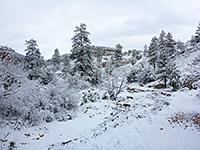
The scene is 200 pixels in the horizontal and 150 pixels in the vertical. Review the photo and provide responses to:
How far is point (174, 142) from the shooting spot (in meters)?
5.04

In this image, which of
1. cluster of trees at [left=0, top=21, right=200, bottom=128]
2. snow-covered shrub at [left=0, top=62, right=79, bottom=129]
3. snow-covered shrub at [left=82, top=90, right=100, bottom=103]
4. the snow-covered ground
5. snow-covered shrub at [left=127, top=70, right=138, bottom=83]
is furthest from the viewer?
snow-covered shrub at [left=127, top=70, right=138, bottom=83]

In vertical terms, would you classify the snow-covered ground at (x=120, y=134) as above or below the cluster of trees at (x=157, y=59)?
below

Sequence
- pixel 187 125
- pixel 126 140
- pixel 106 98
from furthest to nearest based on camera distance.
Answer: pixel 106 98 → pixel 187 125 → pixel 126 140

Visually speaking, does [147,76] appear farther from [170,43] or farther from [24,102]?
[24,102]

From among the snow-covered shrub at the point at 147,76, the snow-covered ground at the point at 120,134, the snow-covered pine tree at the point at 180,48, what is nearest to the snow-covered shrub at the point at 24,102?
the snow-covered ground at the point at 120,134

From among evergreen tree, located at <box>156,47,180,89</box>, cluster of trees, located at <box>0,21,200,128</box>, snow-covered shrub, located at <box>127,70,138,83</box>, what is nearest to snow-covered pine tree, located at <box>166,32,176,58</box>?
snow-covered shrub, located at <box>127,70,138,83</box>

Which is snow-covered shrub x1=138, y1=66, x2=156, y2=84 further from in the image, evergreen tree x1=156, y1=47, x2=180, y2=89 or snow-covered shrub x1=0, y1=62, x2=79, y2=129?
snow-covered shrub x1=0, y1=62, x2=79, y2=129

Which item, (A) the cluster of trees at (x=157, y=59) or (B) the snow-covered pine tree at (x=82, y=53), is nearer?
(B) the snow-covered pine tree at (x=82, y=53)

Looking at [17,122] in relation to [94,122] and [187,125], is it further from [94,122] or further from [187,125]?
[187,125]

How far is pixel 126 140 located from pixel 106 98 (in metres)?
8.04

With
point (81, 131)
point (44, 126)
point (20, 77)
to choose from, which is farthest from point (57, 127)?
point (20, 77)

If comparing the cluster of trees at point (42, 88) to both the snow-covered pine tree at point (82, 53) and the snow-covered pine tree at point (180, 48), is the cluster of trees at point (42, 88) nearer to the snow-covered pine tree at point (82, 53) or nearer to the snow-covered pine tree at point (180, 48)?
the snow-covered pine tree at point (82, 53)

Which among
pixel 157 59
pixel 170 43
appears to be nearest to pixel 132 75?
pixel 157 59

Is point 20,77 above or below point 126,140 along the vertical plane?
above
